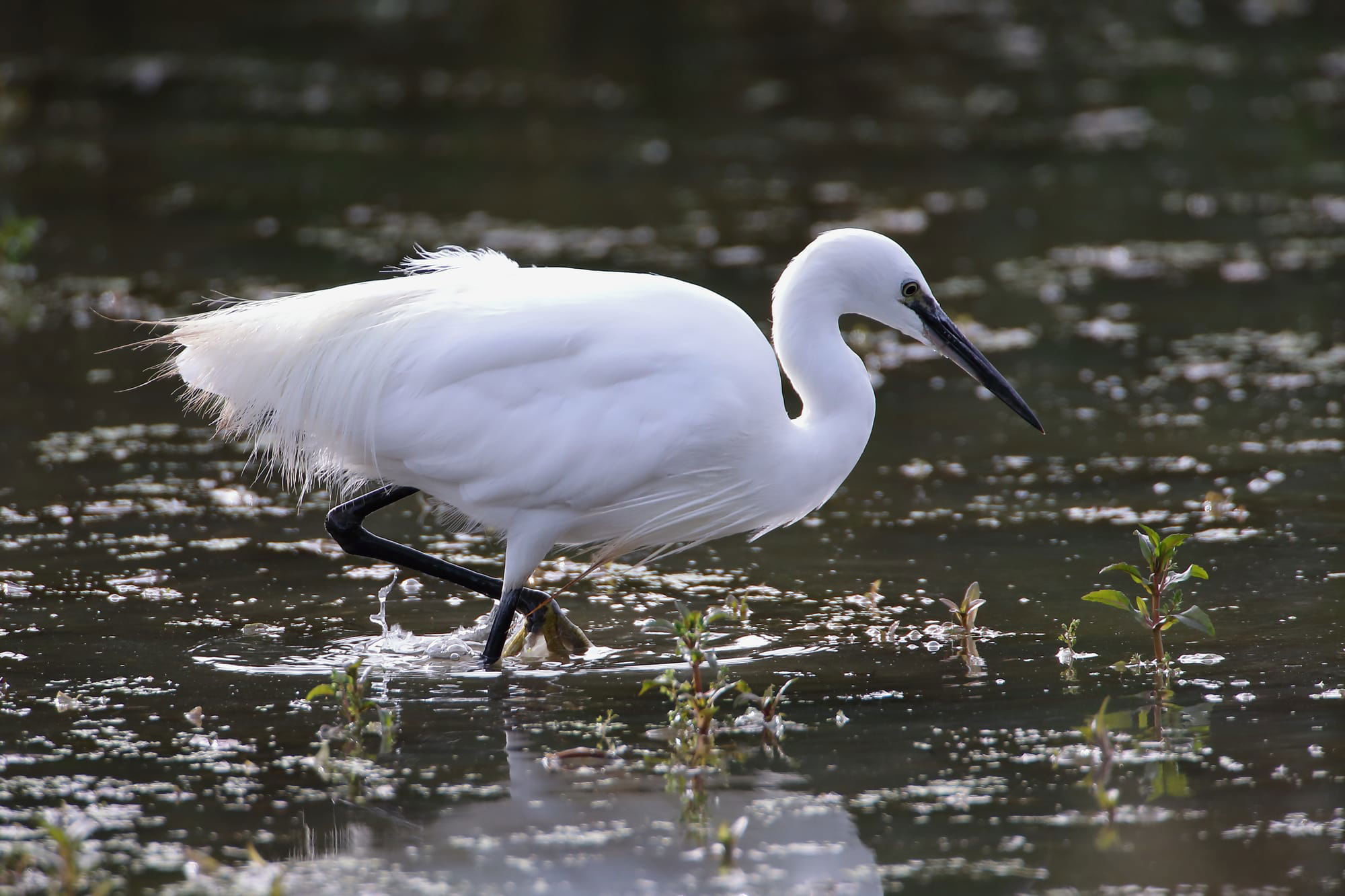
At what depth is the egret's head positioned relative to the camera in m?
4.79

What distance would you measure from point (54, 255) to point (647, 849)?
8.15 metres

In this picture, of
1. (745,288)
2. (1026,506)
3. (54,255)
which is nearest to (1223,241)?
(745,288)

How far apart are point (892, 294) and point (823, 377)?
0.33m

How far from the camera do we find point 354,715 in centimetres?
407

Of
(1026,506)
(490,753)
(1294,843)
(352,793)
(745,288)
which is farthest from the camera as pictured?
(745,288)

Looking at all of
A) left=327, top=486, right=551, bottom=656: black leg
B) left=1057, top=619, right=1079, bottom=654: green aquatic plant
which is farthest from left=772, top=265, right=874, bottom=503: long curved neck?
left=327, top=486, right=551, bottom=656: black leg

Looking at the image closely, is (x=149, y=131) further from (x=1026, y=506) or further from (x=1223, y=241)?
(x=1026, y=506)

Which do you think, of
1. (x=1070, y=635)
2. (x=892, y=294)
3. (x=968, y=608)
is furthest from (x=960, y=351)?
(x=1070, y=635)

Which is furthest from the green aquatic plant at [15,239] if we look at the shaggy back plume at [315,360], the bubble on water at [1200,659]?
the bubble on water at [1200,659]

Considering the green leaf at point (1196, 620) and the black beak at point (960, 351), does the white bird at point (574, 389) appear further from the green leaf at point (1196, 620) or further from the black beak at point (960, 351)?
the green leaf at point (1196, 620)

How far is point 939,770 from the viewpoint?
3777 millimetres

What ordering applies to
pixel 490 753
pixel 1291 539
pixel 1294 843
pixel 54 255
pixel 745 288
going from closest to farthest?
pixel 1294 843 < pixel 490 753 < pixel 1291 539 < pixel 745 288 < pixel 54 255

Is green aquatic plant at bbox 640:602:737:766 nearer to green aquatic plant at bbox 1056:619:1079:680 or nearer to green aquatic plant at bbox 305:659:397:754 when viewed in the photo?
green aquatic plant at bbox 305:659:397:754

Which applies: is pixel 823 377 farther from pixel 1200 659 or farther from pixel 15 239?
pixel 15 239
